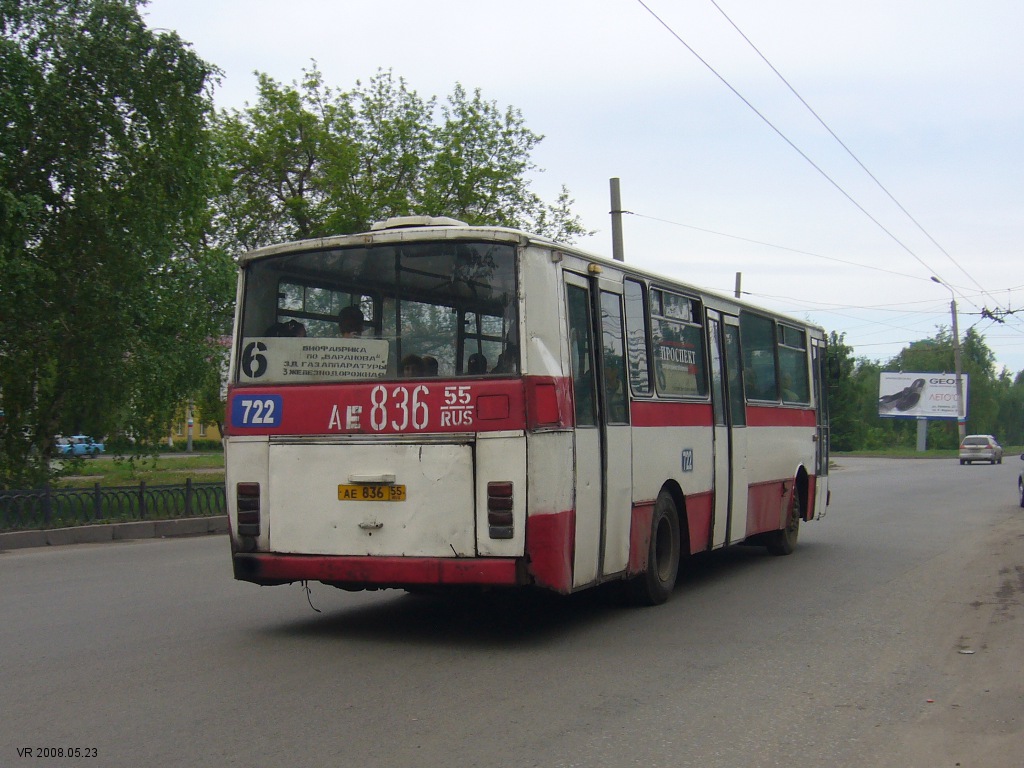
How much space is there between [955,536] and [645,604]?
9.40 meters

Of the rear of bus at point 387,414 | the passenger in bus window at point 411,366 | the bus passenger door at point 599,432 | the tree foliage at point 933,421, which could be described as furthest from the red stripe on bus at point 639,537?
the tree foliage at point 933,421

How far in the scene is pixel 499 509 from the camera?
24.8 feet

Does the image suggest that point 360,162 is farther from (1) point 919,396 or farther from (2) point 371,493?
(1) point 919,396

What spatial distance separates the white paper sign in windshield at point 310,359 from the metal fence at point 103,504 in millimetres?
6696

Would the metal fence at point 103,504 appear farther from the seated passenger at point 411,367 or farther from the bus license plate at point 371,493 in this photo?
the seated passenger at point 411,367

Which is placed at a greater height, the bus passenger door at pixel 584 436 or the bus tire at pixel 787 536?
the bus passenger door at pixel 584 436

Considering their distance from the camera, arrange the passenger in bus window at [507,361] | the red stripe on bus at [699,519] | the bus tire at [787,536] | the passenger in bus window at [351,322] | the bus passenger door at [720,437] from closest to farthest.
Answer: the passenger in bus window at [507,361]
the passenger in bus window at [351,322]
the red stripe on bus at [699,519]
the bus passenger door at [720,437]
the bus tire at [787,536]

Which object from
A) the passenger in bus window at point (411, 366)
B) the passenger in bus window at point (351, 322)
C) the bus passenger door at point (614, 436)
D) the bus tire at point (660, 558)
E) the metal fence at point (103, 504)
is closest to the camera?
the passenger in bus window at point (411, 366)

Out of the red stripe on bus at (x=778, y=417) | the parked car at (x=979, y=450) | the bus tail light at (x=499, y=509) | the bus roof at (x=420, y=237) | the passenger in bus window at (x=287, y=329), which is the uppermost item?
the bus roof at (x=420, y=237)

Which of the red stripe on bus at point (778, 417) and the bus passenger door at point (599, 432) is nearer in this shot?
the bus passenger door at point (599, 432)

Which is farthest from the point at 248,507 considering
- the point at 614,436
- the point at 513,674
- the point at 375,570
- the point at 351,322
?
the point at 614,436

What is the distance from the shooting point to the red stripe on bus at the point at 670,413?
30.8ft

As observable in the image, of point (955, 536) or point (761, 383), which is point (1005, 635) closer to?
point (761, 383)

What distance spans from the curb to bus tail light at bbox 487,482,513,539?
10533mm
